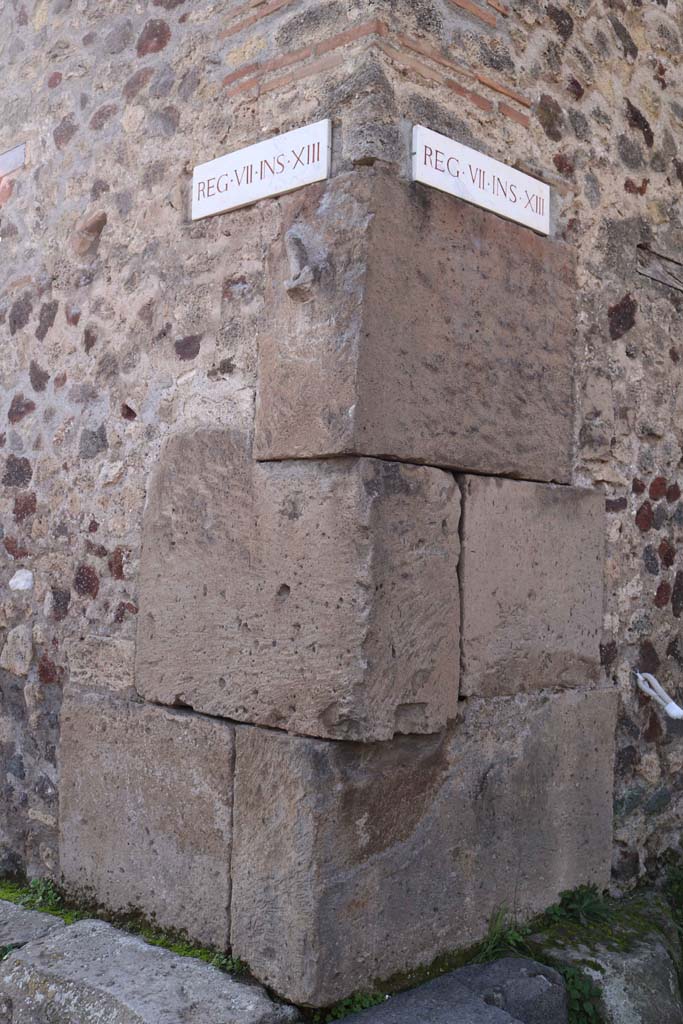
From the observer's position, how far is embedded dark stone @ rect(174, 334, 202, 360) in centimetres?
291

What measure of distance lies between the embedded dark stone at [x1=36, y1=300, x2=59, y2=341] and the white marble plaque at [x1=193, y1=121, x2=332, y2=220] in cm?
74

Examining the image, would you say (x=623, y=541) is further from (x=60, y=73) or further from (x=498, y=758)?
(x=60, y=73)

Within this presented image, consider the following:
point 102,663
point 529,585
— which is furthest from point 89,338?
point 529,585

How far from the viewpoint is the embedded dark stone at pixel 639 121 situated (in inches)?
133

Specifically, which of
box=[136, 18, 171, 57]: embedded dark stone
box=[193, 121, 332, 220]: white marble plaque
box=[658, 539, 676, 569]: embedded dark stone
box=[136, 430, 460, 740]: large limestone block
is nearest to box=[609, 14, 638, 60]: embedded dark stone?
box=[193, 121, 332, 220]: white marble plaque

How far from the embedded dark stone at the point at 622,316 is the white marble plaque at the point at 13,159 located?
211 cm

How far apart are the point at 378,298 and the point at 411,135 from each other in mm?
461

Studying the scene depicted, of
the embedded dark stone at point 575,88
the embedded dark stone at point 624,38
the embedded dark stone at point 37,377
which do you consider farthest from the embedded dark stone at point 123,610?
the embedded dark stone at point 624,38

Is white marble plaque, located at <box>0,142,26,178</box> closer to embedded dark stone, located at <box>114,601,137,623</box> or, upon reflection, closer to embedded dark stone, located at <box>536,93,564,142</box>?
embedded dark stone, located at <box>114,601,137,623</box>

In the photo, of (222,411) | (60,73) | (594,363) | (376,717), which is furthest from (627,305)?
(60,73)

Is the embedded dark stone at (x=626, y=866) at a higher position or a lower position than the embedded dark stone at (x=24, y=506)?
lower

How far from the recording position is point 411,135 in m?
2.63

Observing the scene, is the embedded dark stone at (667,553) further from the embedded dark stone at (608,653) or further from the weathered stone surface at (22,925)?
the weathered stone surface at (22,925)

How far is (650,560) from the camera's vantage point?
3.37 m
